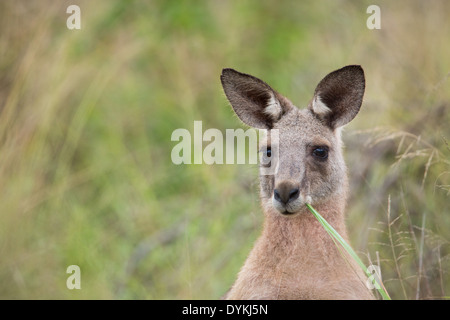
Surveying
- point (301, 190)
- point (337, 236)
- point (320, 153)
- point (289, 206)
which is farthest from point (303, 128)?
point (337, 236)

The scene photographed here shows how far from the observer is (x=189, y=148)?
7.57m

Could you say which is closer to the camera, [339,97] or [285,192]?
[285,192]

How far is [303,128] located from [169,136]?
4.08 meters

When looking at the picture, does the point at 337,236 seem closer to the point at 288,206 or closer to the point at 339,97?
the point at 288,206

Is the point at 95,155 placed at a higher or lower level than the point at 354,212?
higher

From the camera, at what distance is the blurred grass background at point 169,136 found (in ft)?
19.0

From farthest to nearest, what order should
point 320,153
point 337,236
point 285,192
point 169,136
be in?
1. point 169,136
2. point 320,153
3. point 285,192
4. point 337,236

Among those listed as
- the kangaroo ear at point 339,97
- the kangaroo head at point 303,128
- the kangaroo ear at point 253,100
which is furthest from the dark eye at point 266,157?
the kangaroo ear at point 339,97

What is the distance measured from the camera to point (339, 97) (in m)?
4.59

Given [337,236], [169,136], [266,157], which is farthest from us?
[169,136]

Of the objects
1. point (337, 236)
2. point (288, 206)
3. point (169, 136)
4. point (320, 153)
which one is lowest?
point (337, 236)

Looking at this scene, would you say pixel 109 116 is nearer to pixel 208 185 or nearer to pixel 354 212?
pixel 208 185

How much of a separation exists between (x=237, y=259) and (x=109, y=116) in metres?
2.89
